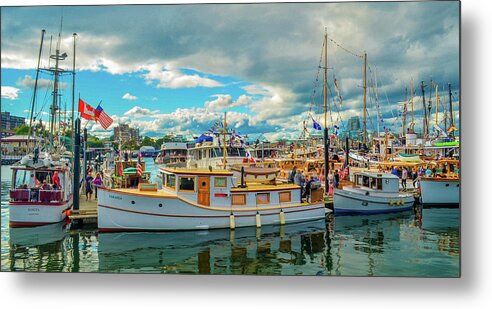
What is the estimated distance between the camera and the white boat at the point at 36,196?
7.59m

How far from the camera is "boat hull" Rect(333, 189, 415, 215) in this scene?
33.3 ft

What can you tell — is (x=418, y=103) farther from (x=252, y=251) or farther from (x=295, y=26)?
(x=252, y=251)

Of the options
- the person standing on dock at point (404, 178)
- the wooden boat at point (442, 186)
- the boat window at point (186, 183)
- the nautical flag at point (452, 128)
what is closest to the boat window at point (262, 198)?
the boat window at point (186, 183)

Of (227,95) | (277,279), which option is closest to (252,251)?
(277,279)

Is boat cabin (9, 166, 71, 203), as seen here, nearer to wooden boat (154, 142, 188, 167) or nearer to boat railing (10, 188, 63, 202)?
boat railing (10, 188, 63, 202)

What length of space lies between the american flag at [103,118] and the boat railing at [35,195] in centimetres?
253

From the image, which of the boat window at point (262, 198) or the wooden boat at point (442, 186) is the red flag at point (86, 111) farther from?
the wooden boat at point (442, 186)

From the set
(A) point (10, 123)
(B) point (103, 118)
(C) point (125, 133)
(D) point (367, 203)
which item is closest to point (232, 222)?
(C) point (125, 133)

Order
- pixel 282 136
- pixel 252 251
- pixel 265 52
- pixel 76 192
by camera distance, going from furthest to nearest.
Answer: pixel 76 192, pixel 282 136, pixel 252 251, pixel 265 52

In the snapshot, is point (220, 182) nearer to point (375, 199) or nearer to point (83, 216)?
point (83, 216)

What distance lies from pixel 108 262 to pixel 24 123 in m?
2.89

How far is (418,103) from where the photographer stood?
6578 mm

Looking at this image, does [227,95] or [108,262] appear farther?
[227,95]

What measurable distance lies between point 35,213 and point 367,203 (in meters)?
8.27
